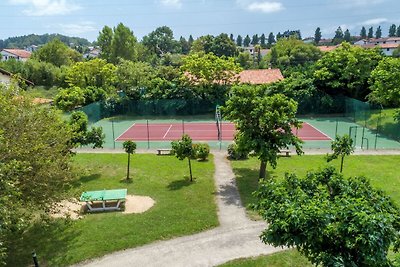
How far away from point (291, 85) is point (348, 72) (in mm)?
6261

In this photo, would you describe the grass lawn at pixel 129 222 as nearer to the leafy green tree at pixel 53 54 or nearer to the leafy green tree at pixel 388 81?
the leafy green tree at pixel 388 81

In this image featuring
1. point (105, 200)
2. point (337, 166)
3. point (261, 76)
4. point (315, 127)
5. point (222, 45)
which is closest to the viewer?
point (105, 200)

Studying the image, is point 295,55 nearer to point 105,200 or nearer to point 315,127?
point 315,127

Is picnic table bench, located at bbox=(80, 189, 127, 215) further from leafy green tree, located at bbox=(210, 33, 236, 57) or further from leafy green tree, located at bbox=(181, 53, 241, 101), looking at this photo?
leafy green tree, located at bbox=(210, 33, 236, 57)

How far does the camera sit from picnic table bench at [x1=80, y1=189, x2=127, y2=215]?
1650 cm

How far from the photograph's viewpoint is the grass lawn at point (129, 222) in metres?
13.3

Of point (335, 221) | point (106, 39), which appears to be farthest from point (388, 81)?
point (106, 39)

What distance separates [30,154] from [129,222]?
17.1ft

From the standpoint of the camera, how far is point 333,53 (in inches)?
1665

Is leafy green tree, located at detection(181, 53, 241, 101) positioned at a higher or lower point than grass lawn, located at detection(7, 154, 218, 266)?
higher

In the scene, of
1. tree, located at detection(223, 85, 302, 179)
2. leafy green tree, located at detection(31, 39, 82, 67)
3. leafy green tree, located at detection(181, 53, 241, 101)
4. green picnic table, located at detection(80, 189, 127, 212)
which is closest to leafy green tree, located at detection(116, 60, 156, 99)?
leafy green tree, located at detection(181, 53, 241, 101)

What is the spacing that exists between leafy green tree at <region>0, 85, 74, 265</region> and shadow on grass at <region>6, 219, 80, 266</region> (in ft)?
1.50

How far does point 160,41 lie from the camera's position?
13550cm

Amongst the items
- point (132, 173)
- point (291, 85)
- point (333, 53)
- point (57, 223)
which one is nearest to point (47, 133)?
point (57, 223)
